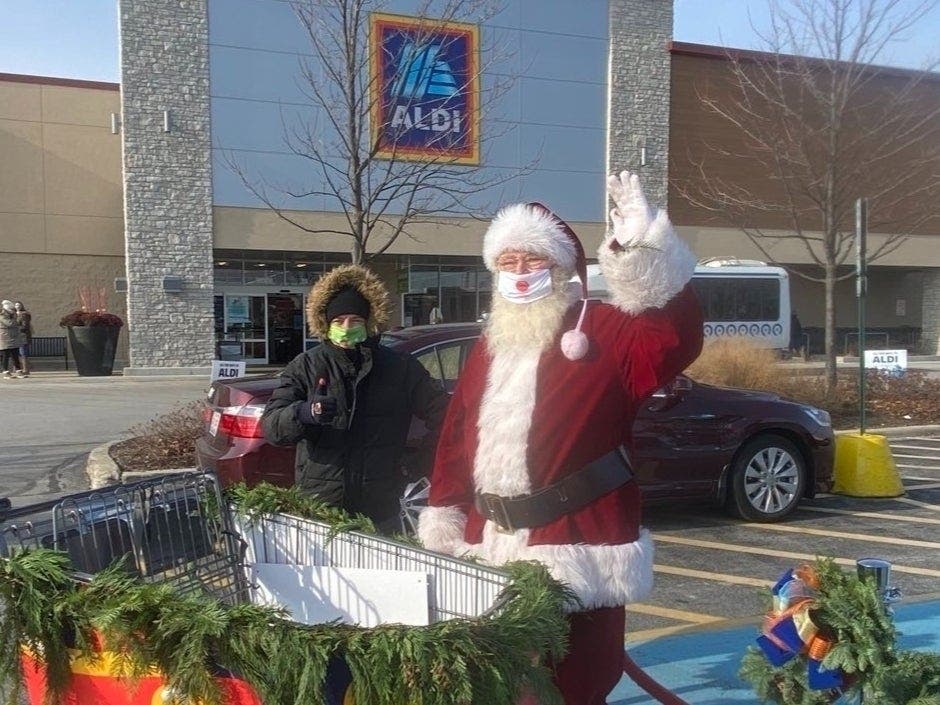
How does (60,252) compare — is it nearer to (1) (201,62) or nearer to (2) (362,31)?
(1) (201,62)

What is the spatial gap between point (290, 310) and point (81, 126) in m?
7.51

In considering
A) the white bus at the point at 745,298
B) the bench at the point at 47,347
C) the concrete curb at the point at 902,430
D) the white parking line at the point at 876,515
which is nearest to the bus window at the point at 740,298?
the white bus at the point at 745,298

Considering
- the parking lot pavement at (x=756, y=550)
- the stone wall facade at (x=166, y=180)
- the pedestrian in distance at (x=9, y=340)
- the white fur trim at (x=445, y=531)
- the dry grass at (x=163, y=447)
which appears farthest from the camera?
the stone wall facade at (x=166, y=180)

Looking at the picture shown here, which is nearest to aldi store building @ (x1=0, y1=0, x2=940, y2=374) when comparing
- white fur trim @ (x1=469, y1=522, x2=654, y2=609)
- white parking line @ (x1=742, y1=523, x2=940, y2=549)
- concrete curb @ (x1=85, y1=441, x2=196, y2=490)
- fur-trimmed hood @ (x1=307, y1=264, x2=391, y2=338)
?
concrete curb @ (x1=85, y1=441, x2=196, y2=490)

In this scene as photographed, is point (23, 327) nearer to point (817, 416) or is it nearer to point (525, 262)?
point (817, 416)

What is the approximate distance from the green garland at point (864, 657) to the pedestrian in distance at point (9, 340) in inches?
758

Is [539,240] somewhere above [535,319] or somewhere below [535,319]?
above

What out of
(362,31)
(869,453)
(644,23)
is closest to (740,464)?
(869,453)

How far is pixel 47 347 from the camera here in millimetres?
23656

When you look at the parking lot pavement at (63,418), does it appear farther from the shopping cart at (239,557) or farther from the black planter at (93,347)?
the shopping cart at (239,557)

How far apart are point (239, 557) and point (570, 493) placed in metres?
1.14

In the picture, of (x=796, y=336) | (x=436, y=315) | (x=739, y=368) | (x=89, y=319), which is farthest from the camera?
(x=796, y=336)

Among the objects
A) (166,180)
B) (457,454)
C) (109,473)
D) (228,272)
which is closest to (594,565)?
(457,454)

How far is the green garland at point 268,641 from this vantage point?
1.64 meters
